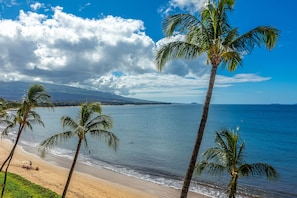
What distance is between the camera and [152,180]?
31.9 m

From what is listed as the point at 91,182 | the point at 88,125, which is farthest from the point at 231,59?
the point at 91,182

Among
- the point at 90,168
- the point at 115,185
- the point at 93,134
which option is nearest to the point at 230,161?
the point at 93,134

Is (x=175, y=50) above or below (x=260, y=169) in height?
above

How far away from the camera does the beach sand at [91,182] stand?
27.0 m

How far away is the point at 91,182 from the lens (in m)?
31.4

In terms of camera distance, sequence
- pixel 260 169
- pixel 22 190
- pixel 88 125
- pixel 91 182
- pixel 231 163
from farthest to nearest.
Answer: pixel 91 182, pixel 22 190, pixel 88 125, pixel 231 163, pixel 260 169

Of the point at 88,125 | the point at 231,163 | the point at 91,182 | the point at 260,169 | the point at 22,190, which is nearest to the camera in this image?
the point at 260,169

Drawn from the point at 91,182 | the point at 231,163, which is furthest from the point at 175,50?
the point at 91,182

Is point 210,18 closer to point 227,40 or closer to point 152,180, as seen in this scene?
point 227,40

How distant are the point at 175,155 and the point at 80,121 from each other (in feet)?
104

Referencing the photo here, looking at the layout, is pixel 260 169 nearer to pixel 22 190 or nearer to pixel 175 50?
pixel 175 50

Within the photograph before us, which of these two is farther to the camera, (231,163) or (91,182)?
(91,182)

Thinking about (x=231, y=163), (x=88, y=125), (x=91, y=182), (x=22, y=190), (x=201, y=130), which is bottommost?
(x=91, y=182)

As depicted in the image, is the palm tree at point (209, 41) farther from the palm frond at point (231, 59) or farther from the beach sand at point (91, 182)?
the beach sand at point (91, 182)
